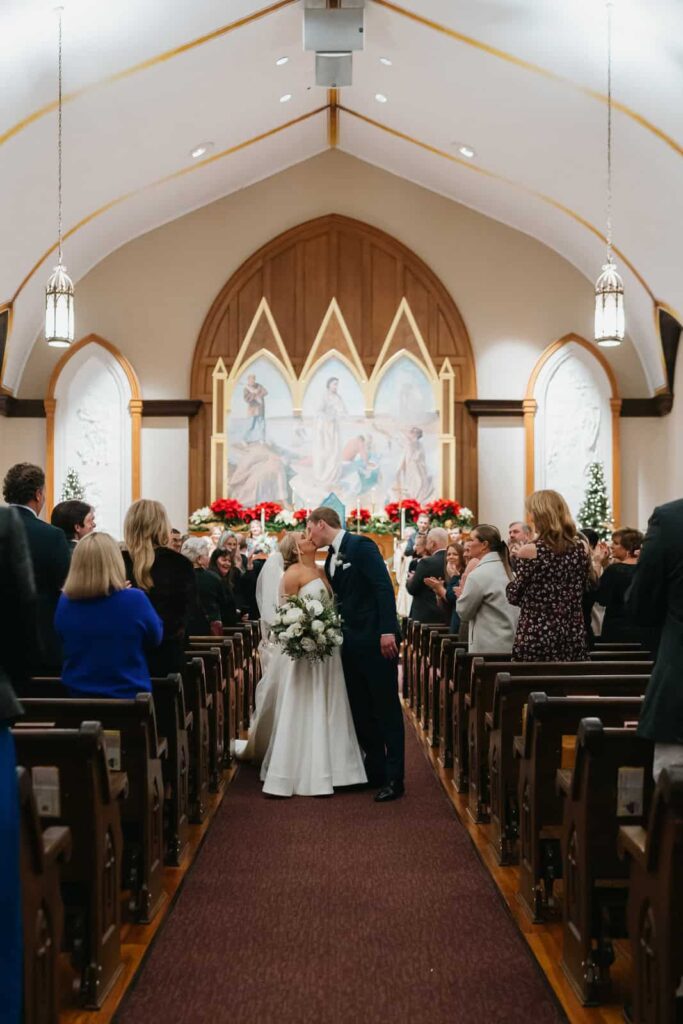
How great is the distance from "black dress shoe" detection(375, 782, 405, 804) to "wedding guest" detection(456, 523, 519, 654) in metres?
0.90

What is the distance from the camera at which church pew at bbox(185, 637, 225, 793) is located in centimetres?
640

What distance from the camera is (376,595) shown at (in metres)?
6.63

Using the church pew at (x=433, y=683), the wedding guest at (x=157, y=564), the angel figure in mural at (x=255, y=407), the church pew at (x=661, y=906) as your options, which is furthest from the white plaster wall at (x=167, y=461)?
the church pew at (x=661, y=906)

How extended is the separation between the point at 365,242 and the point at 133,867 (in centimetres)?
1321

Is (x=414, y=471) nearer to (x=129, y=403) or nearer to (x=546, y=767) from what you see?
(x=129, y=403)

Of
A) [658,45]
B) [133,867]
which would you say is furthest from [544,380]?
[133,867]

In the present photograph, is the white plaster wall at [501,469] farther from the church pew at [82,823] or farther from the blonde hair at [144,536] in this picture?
the church pew at [82,823]

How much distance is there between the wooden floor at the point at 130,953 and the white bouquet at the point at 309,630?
4.05 feet

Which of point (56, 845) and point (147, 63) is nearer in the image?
point (56, 845)

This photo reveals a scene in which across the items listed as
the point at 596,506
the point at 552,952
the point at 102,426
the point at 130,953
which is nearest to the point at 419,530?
the point at 596,506

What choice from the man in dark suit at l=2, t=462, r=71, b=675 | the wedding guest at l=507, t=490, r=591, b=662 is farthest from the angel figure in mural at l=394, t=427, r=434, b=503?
the man in dark suit at l=2, t=462, r=71, b=675

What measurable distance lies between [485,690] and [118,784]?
2.25 metres

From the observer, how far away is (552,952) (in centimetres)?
394

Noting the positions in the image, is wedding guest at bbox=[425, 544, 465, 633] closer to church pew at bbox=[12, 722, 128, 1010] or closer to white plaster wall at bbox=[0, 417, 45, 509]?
church pew at bbox=[12, 722, 128, 1010]
